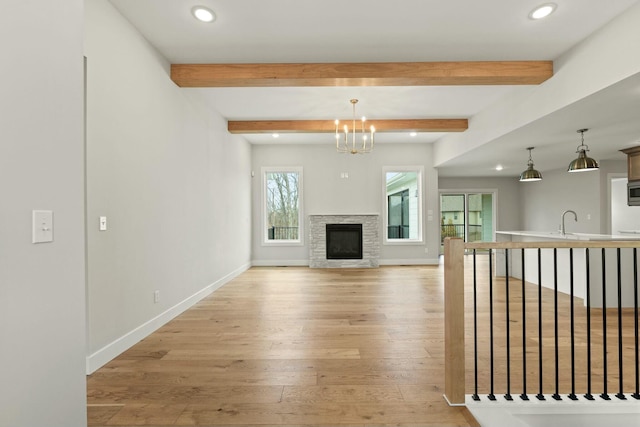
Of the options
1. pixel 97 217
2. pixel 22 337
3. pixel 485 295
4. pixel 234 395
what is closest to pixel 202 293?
pixel 97 217

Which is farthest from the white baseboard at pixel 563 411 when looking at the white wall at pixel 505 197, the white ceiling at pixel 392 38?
the white wall at pixel 505 197

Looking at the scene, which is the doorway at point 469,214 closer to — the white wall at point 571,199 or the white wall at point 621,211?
the white wall at point 571,199

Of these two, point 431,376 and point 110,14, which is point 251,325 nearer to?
point 431,376

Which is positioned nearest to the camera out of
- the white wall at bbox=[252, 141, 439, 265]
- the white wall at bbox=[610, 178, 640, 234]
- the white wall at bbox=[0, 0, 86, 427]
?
the white wall at bbox=[0, 0, 86, 427]

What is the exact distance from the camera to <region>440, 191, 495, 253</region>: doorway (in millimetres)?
10000

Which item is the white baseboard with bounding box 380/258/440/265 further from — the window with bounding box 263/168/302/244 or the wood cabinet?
the wood cabinet

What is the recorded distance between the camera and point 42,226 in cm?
120

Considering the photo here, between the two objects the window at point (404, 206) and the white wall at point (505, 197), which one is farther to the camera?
the white wall at point (505, 197)

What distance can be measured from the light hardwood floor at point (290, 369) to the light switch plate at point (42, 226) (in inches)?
52.0

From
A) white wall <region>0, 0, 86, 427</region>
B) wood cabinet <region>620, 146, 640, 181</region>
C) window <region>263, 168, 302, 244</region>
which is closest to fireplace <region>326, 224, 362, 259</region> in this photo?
window <region>263, 168, 302, 244</region>

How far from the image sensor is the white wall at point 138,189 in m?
2.55

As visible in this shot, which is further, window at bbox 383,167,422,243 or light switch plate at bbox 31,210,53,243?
window at bbox 383,167,422,243

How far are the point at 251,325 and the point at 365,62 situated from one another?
3.18 m

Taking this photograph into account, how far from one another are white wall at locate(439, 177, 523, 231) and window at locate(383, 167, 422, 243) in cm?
264
